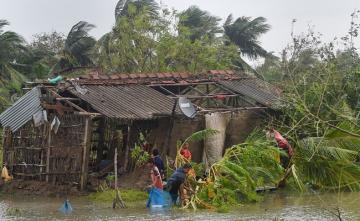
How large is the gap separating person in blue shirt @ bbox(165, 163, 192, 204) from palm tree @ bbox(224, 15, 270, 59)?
23.8 metres

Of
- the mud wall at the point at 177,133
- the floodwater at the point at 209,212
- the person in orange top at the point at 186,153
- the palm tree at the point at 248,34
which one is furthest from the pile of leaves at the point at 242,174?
the palm tree at the point at 248,34

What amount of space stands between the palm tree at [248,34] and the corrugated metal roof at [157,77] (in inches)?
596

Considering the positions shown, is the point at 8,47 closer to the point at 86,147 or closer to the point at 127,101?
the point at 127,101

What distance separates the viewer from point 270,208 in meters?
13.5

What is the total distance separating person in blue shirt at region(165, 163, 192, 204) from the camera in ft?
44.1

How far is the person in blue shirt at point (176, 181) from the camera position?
13438 millimetres

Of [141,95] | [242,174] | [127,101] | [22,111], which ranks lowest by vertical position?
[242,174]

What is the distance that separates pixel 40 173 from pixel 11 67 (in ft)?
43.0

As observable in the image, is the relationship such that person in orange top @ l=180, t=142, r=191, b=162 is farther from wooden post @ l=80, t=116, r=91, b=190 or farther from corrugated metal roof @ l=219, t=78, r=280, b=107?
corrugated metal roof @ l=219, t=78, r=280, b=107

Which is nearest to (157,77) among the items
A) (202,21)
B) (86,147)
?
(86,147)

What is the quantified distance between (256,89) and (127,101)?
4996 mm

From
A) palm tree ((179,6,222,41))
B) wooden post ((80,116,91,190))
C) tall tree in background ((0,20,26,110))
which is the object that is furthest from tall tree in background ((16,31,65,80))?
wooden post ((80,116,91,190))

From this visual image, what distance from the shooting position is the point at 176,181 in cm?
1348

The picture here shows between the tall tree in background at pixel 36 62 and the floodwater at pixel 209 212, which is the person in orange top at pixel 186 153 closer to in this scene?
the floodwater at pixel 209 212
